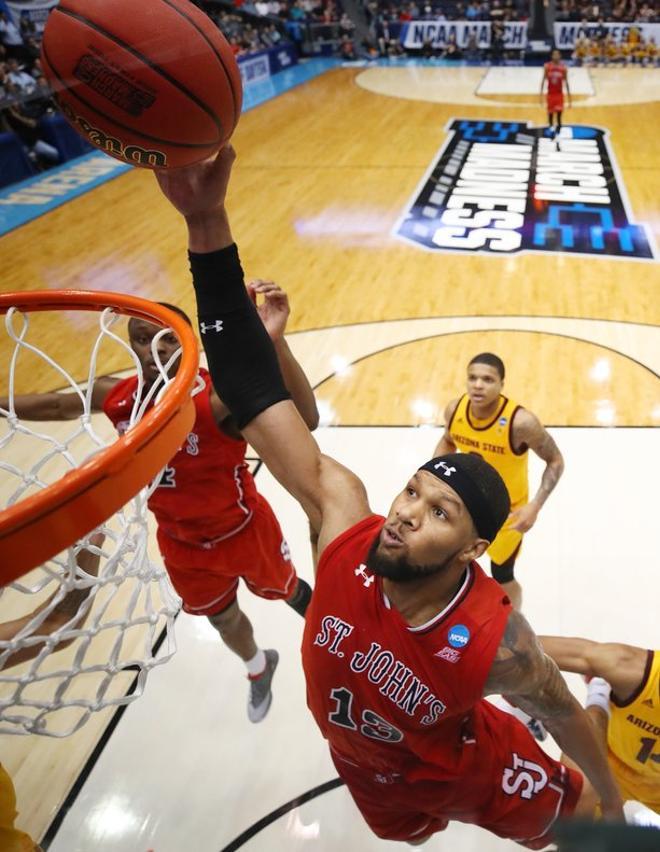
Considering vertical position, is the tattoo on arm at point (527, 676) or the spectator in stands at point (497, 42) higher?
the tattoo on arm at point (527, 676)

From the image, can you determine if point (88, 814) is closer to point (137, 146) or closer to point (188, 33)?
point (137, 146)

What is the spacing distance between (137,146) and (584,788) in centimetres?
214

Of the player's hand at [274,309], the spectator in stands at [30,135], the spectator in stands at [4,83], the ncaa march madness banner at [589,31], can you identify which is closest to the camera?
the player's hand at [274,309]

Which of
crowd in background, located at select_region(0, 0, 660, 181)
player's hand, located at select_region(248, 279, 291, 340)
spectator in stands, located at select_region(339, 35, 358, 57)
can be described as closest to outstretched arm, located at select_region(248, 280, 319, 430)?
player's hand, located at select_region(248, 279, 291, 340)

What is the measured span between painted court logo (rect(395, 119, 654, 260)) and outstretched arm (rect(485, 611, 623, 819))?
7.12 m

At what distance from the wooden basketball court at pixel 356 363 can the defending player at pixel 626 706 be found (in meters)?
0.68

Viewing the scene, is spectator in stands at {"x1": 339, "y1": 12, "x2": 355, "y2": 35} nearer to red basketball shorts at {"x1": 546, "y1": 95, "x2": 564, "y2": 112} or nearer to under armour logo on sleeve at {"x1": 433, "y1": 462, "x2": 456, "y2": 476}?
red basketball shorts at {"x1": 546, "y1": 95, "x2": 564, "y2": 112}

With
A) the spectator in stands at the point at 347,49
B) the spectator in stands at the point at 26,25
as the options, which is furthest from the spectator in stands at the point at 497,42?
the spectator in stands at the point at 26,25

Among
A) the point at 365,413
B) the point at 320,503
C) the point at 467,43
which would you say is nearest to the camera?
the point at 320,503

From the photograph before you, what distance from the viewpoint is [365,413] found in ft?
18.0

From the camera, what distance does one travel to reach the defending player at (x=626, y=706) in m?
2.20

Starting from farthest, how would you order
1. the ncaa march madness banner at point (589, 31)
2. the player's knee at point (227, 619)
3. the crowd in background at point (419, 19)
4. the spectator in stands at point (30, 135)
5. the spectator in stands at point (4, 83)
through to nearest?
1. the ncaa march madness banner at point (589, 31)
2. the crowd in background at point (419, 19)
3. the spectator in stands at point (30, 135)
4. the spectator in stands at point (4, 83)
5. the player's knee at point (227, 619)

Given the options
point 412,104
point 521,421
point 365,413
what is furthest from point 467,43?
point 521,421

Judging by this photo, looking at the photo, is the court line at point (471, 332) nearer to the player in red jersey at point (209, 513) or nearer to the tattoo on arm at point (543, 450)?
the tattoo on arm at point (543, 450)
